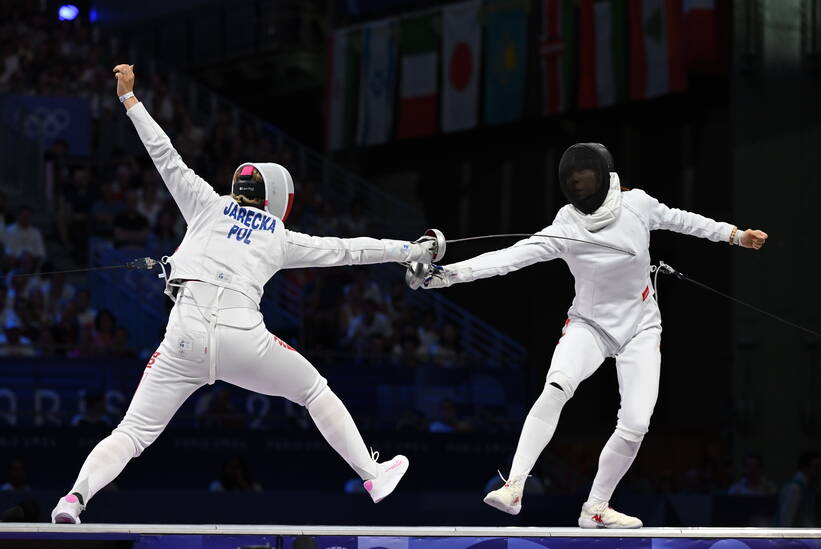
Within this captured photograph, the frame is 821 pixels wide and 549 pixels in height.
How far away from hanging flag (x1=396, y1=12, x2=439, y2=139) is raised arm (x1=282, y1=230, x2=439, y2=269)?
33.5ft

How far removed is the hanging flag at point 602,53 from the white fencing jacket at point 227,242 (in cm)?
895

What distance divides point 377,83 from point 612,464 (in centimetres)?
1096

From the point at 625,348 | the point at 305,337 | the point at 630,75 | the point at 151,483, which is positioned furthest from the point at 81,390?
the point at 630,75

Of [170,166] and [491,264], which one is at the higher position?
[170,166]

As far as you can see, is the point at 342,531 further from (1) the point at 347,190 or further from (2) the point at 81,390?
(1) the point at 347,190

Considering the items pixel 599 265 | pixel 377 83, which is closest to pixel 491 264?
pixel 599 265

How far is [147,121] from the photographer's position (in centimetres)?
496

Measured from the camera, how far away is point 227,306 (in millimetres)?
4859

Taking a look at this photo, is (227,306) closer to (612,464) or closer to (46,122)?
(612,464)

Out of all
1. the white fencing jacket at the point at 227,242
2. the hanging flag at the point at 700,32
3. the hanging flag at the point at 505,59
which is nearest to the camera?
the white fencing jacket at the point at 227,242

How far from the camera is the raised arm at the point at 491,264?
5.09m

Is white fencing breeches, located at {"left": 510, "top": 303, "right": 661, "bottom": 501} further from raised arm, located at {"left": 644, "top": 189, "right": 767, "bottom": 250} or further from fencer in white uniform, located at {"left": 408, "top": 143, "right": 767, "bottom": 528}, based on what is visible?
raised arm, located at {"left": 644, "top": 189, "right": 767, "bottom": 250}

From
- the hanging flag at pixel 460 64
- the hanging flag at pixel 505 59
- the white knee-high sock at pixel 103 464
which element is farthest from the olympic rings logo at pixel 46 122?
the white knee-high sock at pixel 103 464

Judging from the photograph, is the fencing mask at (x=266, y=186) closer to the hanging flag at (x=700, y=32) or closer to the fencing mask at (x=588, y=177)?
the fencing mask at (x=588, y=177)
